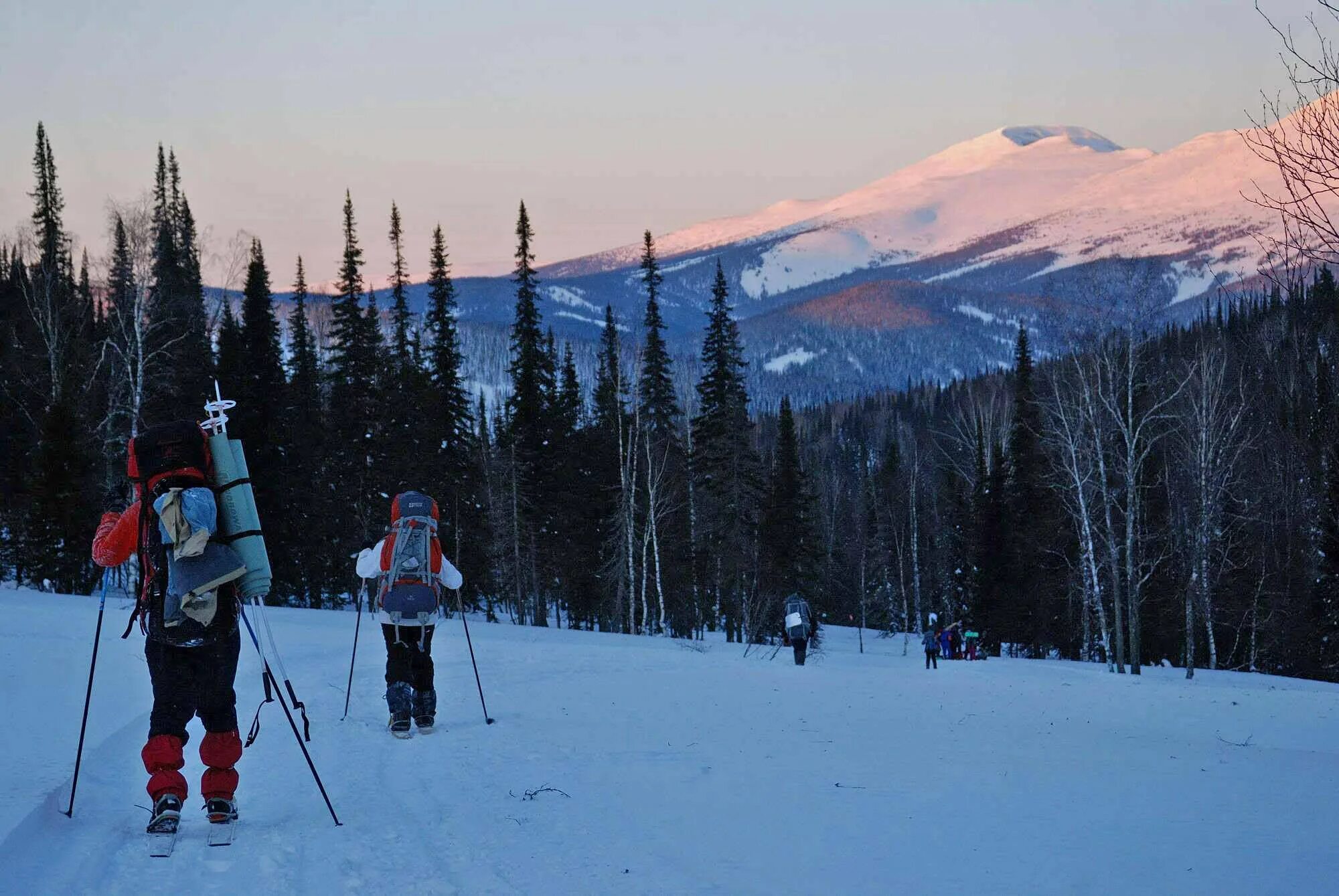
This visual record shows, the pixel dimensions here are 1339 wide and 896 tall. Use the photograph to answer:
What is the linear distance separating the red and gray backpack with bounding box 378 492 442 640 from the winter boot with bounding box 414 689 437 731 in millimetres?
570

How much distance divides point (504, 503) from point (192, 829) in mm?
40641

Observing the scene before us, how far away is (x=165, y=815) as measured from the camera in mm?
5594

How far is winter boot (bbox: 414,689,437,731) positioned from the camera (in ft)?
31.6

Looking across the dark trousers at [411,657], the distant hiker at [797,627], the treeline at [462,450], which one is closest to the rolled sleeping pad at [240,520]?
the dark trousers at [411,657]

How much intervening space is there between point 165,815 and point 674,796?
3.12 meters

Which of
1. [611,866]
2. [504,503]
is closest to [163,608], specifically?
[611,866]

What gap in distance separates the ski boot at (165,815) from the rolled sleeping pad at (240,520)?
43.8 inches

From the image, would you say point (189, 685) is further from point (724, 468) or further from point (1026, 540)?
point (1026, 540)

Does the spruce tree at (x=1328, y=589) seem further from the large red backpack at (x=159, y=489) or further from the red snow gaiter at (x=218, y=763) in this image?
the large red backpack at (x=159, y=489)

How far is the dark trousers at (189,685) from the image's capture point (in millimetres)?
5789

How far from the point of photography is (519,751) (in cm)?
866

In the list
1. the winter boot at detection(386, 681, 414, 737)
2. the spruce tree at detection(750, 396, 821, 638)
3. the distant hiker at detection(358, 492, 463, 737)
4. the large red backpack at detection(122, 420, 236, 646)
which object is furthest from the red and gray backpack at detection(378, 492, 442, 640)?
the spruce tree at detection(750, 396, 821, 638)

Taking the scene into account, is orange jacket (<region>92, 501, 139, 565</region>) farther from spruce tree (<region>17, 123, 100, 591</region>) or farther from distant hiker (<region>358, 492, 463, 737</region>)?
spruce tree (<region>17, 123, 100, 591</region>)

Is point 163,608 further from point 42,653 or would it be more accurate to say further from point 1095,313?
point 1095,313
